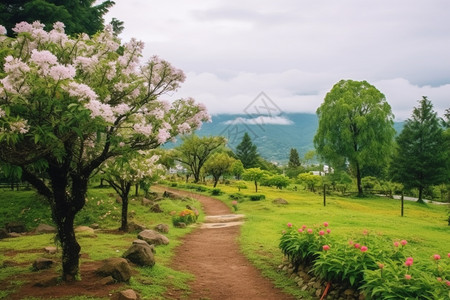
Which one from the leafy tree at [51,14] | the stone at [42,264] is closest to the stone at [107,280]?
the stone at [42,264]

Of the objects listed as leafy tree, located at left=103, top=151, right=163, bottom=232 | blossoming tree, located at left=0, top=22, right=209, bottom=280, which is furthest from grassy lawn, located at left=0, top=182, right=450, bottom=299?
blossoming tree, located at left=0, top=22, right=209, bottom=280

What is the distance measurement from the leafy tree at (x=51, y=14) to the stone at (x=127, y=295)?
15.3 metres

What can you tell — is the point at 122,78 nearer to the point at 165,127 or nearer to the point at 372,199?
the point at 165,127

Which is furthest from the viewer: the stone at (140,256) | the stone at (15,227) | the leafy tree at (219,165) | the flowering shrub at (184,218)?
the leafy tree at (219,165)

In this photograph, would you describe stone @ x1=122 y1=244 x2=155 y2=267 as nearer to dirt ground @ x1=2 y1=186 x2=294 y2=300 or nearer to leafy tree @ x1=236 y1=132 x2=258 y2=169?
dirt ground @ x1=2 y1=186 x2=294 y2=300

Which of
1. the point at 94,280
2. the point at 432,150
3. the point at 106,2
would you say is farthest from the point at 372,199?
the point at 94,280

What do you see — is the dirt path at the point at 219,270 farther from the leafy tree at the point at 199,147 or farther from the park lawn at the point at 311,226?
the leafy tree at the point at 199,147

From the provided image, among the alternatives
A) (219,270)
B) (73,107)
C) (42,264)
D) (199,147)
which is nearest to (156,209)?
(219,270)

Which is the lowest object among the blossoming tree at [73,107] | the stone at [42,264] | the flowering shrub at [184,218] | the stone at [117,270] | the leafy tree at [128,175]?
the flowering shrub at [184,218]

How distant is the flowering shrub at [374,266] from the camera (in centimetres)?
625

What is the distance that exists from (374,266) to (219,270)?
5.48 meters

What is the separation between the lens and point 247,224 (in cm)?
2055

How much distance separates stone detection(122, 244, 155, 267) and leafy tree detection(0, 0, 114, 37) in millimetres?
13345

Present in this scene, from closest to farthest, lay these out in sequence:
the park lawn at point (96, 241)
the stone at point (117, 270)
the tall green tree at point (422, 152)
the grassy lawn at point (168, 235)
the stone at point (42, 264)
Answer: the stone at point (117, 270), the park lawn at point (96, 241), the stone at point (42, 264), the grassy lawn at point (168, 235), the tall green tree at point (422, 152)
